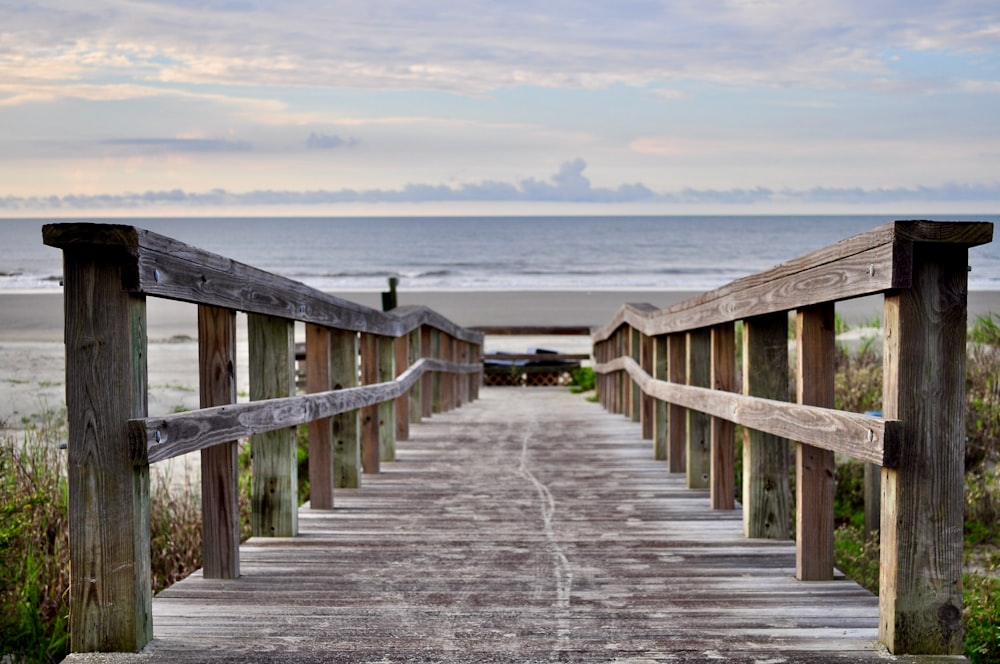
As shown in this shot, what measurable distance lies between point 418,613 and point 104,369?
1289 millimetres

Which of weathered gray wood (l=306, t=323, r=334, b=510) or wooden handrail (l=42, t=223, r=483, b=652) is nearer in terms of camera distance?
wooden handrail (l=42, t=223, r=483, b=652)

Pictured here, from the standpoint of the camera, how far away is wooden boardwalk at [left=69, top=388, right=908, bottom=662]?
287 cm

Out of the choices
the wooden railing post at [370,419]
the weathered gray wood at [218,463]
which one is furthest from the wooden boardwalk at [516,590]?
the wooden railing post at [370,419]

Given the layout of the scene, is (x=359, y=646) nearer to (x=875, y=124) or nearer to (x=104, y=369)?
(x=104, y=369)

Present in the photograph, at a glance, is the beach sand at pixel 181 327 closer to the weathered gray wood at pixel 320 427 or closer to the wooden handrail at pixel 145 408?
the weathered gray wood at pixel 320 427

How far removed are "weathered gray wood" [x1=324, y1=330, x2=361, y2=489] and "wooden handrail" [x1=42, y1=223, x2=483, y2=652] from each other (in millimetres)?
528

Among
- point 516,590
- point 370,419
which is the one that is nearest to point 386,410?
point 370,419

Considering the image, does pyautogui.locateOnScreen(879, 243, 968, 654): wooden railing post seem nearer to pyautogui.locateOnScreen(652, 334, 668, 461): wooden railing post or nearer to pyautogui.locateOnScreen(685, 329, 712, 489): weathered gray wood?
pyautogui.locateOnScreen(685, 329, 712, 489): weathered gray wood

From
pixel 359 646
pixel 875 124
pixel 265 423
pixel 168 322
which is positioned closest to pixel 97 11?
pixel 168 322

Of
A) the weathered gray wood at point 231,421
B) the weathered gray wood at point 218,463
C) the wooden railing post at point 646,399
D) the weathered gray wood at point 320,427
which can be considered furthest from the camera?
the wooden railing post at point 646,399

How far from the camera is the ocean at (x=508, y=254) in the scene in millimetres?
47562

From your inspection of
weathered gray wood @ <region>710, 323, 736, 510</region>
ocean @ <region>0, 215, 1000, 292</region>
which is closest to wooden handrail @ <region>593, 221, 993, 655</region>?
weathered gray wood @ <region>710, 323, 736, 510</region>

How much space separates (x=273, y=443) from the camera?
13.7 feet

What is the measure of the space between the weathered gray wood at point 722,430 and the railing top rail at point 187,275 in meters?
1.97
